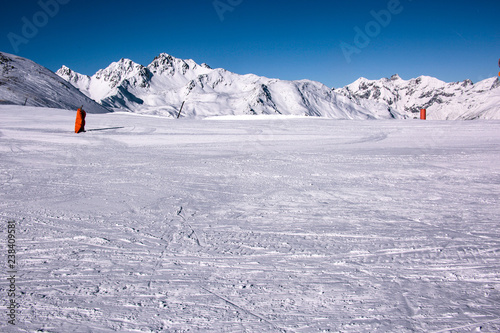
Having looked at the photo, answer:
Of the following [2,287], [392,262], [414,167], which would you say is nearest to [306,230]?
[392,262]

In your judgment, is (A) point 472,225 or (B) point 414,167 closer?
(A) point 472,225

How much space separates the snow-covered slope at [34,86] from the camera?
56250 mm

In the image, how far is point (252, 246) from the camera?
13.1ft

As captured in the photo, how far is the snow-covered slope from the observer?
5625 cm

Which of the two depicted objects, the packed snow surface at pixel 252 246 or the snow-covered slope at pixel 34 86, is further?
the snow-covered slope at pixel 34 86

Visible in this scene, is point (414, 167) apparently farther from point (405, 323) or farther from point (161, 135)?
point (161, 135)

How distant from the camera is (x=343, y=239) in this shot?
13.9 feet

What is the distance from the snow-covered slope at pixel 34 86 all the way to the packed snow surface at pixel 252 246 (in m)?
57.4

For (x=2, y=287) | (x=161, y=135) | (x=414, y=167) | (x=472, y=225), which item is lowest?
(x=2, y=287)

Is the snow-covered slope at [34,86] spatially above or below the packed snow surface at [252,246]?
above

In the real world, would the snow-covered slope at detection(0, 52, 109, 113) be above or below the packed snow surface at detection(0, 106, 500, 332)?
above

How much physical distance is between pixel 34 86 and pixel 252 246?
78.0m

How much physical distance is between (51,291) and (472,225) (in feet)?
17.6

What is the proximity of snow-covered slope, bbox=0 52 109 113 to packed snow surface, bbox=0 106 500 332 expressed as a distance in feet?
188
